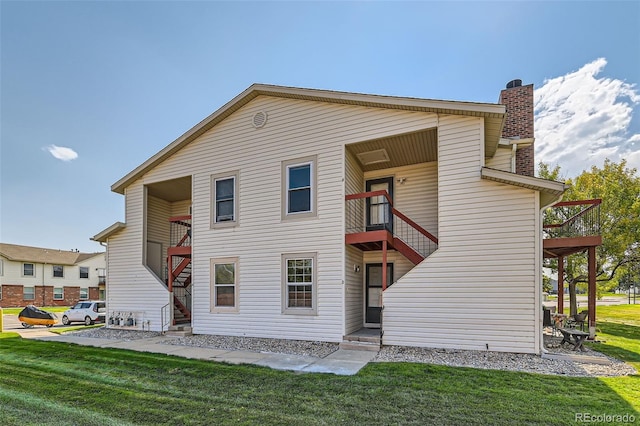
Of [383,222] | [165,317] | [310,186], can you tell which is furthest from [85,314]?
[383,222]

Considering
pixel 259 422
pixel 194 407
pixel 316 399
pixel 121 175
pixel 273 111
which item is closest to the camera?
pixel 259 422

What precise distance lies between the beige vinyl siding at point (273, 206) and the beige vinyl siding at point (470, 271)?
129 cm

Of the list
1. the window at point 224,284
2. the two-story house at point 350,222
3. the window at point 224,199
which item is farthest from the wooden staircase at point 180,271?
the window at point 224,284

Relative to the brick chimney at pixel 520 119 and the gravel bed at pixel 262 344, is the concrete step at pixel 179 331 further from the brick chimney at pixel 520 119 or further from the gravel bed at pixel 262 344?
the brick chimney at pixel 520 119

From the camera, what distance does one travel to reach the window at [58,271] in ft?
108

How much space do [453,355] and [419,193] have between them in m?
4.96

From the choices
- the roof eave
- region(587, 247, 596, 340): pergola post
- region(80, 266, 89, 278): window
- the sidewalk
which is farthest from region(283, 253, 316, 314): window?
region(80, 266, 89, 278): window

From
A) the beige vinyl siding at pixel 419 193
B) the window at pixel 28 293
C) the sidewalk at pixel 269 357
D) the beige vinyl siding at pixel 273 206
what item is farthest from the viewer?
the window at pixel 28 293

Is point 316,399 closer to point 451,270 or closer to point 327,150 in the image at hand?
point 451,270

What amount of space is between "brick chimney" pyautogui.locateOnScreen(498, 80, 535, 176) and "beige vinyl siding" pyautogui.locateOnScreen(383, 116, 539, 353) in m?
3.77

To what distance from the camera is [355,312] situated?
9820mm

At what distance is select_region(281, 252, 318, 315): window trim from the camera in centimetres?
920

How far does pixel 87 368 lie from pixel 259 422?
4.81 meters

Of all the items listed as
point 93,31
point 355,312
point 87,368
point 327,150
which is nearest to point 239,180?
point 327,150
